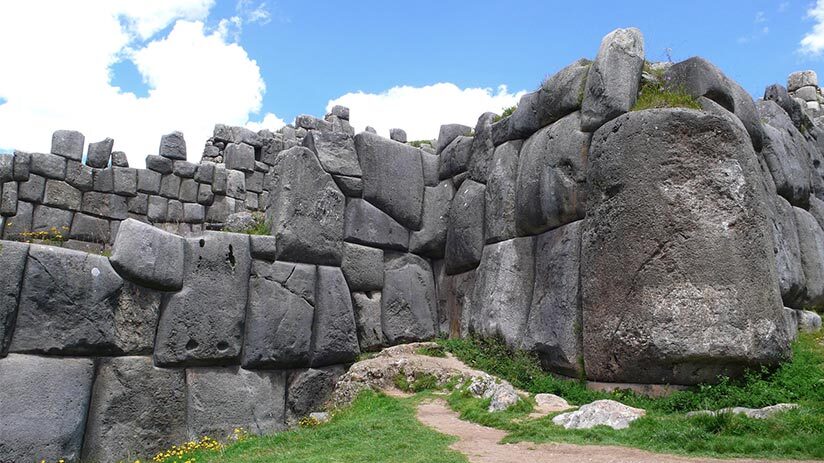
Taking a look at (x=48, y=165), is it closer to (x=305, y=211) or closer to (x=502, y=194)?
(x=305, y=211)

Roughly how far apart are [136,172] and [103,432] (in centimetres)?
831

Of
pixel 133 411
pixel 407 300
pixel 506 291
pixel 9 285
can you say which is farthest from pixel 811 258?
pixel 9 285

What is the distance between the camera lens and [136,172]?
15.1m

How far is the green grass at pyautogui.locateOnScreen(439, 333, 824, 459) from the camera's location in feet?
18.5

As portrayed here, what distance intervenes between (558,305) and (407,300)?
321 centimetres

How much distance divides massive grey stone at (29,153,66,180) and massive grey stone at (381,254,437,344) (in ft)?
24.3

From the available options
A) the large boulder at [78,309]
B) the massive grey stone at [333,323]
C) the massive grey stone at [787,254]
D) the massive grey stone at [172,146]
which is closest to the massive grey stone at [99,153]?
the massive grey stone at [172,146]

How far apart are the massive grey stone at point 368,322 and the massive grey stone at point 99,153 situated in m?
7.26

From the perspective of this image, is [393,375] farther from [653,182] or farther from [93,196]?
[93,196]

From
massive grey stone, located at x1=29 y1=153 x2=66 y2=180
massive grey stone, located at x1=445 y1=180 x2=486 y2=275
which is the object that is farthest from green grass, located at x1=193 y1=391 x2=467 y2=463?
massive grey stone, located at x1=29 y1=153 x2=66 y2=180

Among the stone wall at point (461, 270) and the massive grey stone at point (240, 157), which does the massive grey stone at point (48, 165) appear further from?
the stone wall at point (461, 270)

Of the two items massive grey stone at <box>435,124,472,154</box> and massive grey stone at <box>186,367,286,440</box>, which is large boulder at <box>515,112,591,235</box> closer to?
massive grey stone at <box>435,124,472,154</box>

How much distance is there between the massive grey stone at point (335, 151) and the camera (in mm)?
10922

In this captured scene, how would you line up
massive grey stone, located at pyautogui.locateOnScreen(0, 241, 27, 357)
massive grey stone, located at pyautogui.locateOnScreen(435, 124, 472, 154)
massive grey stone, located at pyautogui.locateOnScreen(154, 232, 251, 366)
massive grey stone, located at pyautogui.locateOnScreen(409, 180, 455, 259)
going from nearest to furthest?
massive grey stone, located at pyautogui.locateOnScreen(0, 241, 27, 357)
massive grey stone, located at pyautogui.locateOnScreen(154, 232, 251, 366)
massive grey stone, located at pyautogui.locateOnScreen(409, 180, 455, 259)
massive grey stone, located at pyautogui.locateOnScreen(435, 124, 472, 154)
